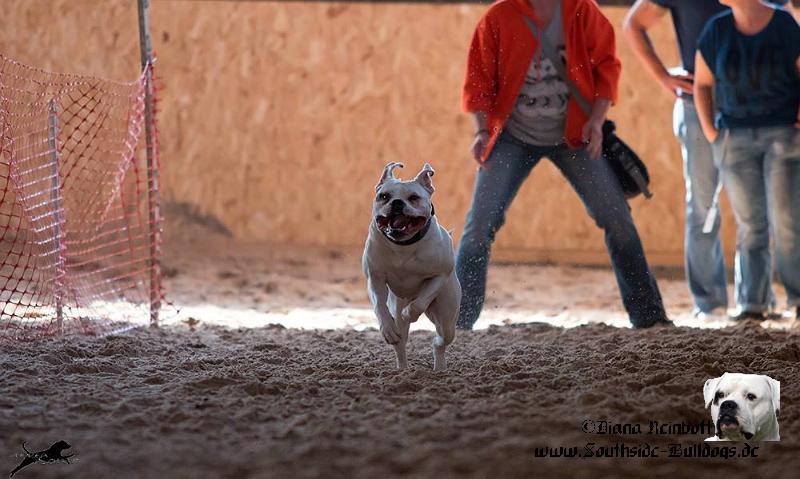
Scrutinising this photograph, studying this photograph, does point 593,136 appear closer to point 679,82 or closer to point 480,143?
point 480,143

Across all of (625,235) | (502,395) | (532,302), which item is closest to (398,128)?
(532,302)

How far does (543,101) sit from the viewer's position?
535 cm

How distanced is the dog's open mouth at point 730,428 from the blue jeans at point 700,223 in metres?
3.33

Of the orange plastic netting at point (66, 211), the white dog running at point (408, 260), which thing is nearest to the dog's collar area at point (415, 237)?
the white dog running at point (408, 260)

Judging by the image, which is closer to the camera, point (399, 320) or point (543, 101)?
point (399, 320)

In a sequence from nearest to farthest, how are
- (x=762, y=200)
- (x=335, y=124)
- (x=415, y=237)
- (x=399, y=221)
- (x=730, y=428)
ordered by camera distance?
(x=730, y=428) < (x=399, y=221) < (x=415, y=237) < (x=762, y=200) < (x=335, y=124)

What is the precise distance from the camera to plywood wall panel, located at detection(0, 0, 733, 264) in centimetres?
915

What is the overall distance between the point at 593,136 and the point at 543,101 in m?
0.31

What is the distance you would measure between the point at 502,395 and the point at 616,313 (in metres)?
3.32

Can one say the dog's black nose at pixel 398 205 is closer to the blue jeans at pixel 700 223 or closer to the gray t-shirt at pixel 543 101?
the gray t-shirt at pixel 543 101

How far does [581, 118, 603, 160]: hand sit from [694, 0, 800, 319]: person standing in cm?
104

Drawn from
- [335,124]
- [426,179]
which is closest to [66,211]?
[335,124]

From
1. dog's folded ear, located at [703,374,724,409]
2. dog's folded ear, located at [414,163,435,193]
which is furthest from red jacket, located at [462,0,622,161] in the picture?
dog's folded ear, located at [703,374,724,409]

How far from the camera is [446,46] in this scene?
9.20 meters
